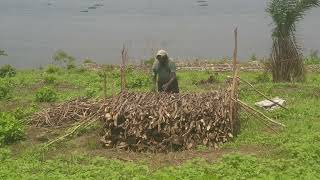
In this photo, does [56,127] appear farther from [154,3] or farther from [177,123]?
[154,3]

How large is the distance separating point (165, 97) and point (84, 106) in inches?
83.6

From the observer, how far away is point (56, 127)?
38.1 ft

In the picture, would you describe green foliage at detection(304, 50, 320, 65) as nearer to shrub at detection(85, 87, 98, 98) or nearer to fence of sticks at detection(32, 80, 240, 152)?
shrub at detection(85, 87, 98, 98)

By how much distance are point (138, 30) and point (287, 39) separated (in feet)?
59.3

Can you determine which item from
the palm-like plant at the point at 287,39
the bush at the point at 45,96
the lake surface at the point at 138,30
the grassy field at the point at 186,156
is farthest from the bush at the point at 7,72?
the palm-like plant at the point at 287,39

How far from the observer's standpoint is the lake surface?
1110 inches

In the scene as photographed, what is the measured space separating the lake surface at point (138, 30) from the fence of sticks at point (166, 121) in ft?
33.6

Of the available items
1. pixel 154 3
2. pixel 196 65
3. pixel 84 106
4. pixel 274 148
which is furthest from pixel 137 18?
pixel 274 148

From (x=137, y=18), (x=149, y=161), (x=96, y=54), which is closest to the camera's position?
(x=149, y=161)

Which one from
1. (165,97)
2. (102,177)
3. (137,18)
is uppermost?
(137,18)

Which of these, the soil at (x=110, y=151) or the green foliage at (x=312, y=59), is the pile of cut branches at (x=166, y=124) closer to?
the soil at (x=110, y=151)

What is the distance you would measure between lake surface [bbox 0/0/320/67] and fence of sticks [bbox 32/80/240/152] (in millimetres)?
10250

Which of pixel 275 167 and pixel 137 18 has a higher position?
pixel 137 18

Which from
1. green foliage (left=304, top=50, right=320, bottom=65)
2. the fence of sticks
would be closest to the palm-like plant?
green foliage (left=304, top=50, right=320, bottom=65)
